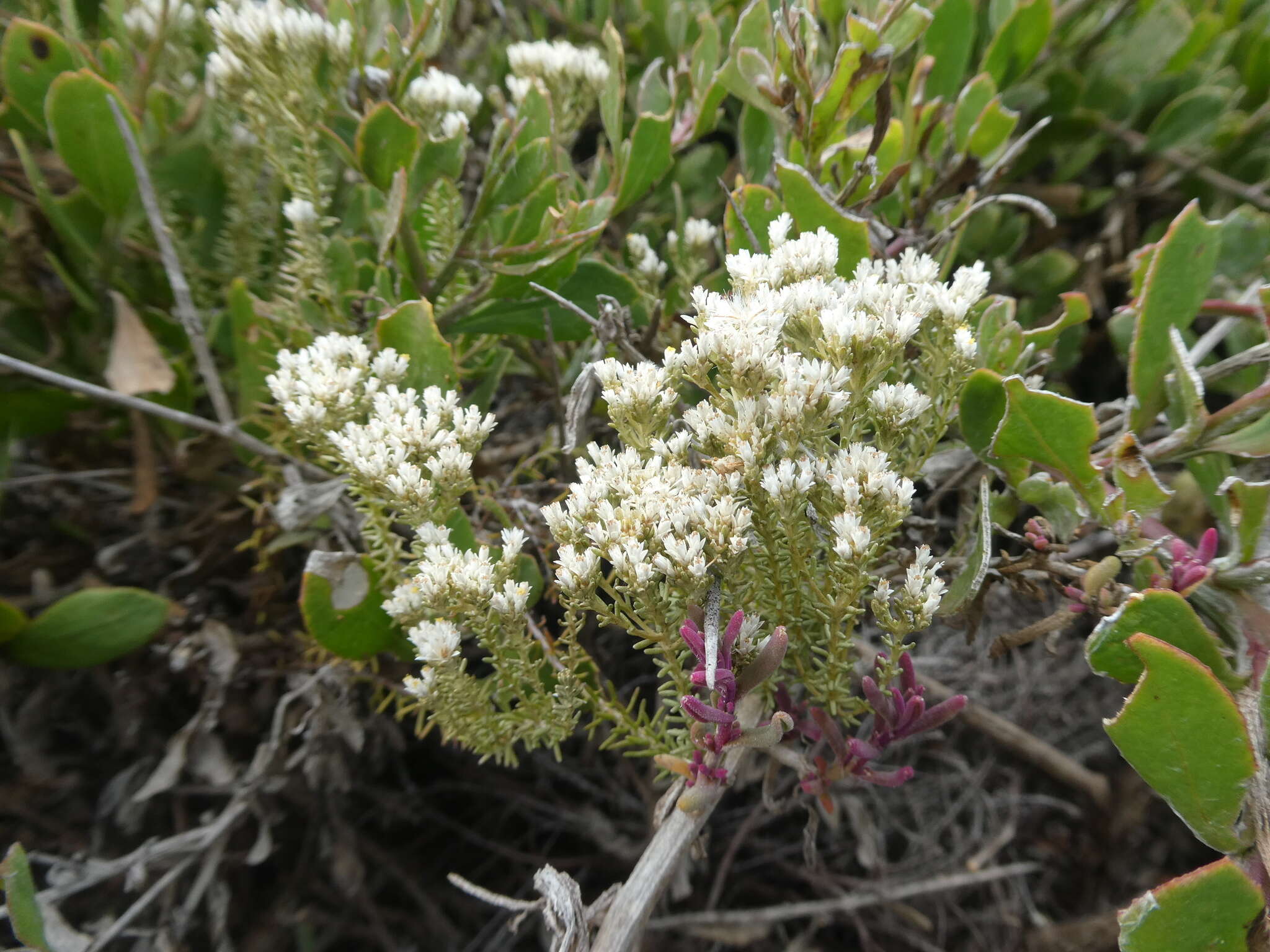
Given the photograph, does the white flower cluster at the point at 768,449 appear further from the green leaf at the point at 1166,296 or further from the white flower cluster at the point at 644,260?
the white flower cluster at the point at 644,260

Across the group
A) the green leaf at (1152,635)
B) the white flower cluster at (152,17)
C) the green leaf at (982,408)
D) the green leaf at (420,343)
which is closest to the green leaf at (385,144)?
the green leaf at (420,343)

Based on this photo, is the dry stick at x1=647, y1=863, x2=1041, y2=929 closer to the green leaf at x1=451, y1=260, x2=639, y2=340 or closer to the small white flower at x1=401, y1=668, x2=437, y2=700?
the small white flower at x1=401, y1=668, x2=437, y2=700

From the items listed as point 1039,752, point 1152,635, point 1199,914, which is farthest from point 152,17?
point 1039,752

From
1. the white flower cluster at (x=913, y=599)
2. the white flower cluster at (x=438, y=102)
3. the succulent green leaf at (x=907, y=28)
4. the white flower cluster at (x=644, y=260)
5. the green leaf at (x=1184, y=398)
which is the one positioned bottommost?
the white flower cluster at (x=913, y=599)

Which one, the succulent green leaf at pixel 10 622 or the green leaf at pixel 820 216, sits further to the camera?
the succulent green leaf at pixel 10 622

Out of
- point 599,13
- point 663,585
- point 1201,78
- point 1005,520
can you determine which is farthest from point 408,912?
point 1201,78

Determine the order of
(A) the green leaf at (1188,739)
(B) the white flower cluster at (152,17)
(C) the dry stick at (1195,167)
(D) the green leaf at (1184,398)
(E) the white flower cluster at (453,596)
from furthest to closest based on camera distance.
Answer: (C) the dry stick at (1195,167)
(B) the white flower cluster at (152,17)
(D) the green leaf at (1184,398)
(E) the white flower cluster at (453,596)
(A) the green leaf at (1188,739)
